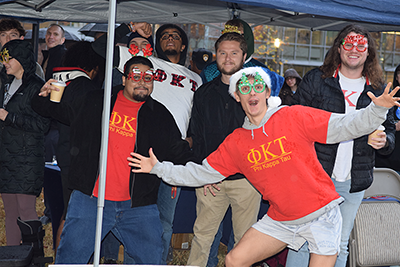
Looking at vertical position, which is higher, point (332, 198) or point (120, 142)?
point (120, 142)

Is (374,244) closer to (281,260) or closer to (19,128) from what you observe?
(281,260)

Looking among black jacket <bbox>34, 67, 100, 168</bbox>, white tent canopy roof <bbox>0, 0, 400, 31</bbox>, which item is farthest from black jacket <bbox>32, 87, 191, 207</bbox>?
white tent canopy roof <bbox>0, 0, 400, 31</bbox>

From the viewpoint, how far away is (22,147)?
3.68m

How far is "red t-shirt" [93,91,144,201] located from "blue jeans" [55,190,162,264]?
69 mm

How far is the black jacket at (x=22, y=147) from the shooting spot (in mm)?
3637

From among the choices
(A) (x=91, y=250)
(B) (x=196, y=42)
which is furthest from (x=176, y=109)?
(B) (x=196, y=42)

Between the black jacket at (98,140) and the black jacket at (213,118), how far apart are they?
0.91ft

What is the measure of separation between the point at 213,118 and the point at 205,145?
0.23 metres

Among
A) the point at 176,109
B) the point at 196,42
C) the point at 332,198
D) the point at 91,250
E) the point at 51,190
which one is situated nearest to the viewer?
the point at 332,198

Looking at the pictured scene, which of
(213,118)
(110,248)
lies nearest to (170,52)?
(213,118)

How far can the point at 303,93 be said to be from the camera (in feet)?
10.8

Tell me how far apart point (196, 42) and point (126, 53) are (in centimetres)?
1708

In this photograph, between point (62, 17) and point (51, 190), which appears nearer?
point (51, 190)

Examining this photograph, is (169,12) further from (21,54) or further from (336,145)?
(336,145)
